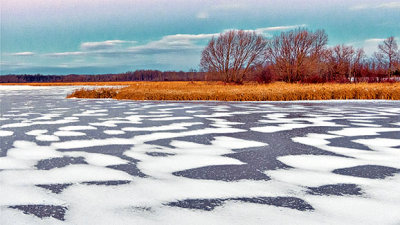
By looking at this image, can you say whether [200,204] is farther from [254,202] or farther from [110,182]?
[110,182]

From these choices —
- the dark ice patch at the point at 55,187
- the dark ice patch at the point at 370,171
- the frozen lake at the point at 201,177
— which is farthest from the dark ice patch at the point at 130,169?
the dark ice patch at the point at 370,171

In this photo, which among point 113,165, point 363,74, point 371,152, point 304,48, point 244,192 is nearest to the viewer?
point 244,192

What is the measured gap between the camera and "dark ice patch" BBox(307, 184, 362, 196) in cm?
262

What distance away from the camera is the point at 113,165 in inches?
139

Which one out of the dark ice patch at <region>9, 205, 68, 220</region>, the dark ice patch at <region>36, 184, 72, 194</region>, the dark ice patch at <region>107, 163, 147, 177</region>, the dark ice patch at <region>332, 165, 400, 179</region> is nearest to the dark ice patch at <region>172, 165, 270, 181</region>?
the dark ice patch at <region>107, 163, 147, 177</region>

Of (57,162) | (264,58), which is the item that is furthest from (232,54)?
(57,162)

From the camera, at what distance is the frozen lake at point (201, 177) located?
88.2 inches

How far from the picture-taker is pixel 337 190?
8.81 feet

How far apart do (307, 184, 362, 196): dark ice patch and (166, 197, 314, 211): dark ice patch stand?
28 cm

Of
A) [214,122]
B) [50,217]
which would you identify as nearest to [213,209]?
[50,217]

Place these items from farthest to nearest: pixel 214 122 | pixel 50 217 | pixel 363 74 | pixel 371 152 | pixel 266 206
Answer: pixel 363 74 → pixel 214 122 → pixel 371 152 → pixel 266 206 → pixel 50 217

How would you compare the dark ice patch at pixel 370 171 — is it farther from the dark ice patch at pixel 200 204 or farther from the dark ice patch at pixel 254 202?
the dark ice patch at pixel 200 204

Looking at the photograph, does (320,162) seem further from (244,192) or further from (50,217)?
(50,217)

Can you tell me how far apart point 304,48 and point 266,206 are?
1195 inches
